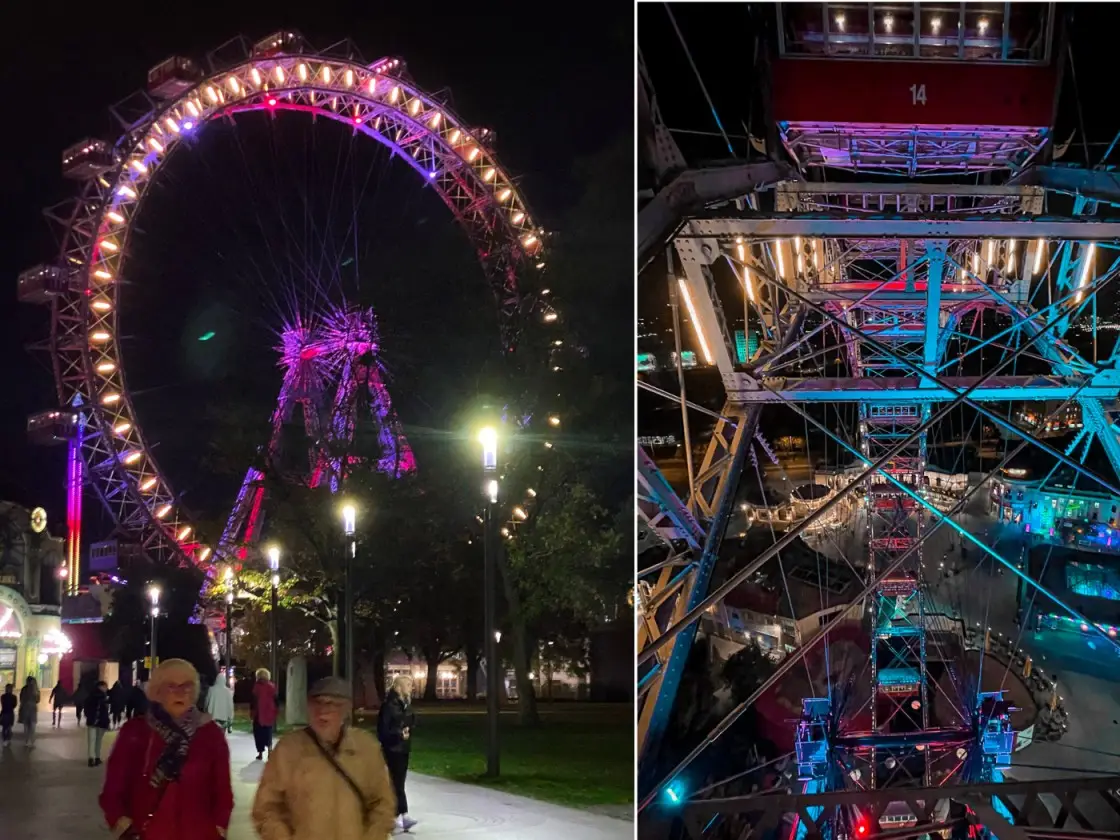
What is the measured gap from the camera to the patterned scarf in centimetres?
341

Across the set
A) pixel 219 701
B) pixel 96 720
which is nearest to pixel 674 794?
pixel 219 701

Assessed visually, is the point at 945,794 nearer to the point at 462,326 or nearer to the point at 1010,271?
the point at 1010,271

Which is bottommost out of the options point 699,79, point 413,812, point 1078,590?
point 413,812

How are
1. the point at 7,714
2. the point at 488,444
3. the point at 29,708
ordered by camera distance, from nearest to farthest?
the point at 488,444, the point at 7,714, the point at 29,708

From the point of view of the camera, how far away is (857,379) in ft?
23.9

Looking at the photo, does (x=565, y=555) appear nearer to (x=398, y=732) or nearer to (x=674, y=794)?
(x=398, y=732)

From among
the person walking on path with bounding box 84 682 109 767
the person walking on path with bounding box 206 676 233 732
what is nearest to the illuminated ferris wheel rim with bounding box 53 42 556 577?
the person walking on path with bounding box 84 682 109 767

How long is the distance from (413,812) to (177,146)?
13.6 metres

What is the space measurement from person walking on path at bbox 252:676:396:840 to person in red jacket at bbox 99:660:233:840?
0.31 m

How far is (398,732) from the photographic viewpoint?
6.55 metres

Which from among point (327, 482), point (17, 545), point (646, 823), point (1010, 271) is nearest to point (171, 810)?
point (646, 823)

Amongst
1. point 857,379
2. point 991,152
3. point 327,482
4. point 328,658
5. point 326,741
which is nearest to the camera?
point 326,741

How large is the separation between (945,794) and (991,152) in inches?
112

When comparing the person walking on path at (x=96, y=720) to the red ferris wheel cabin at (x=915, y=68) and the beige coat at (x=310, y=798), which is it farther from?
the red ferris wheel cabin at (x=915, y=68)
